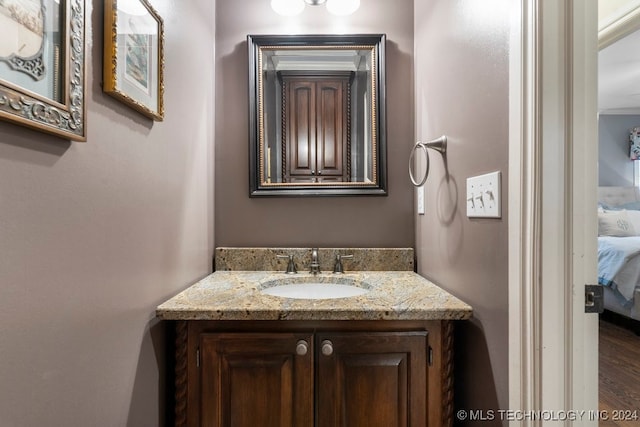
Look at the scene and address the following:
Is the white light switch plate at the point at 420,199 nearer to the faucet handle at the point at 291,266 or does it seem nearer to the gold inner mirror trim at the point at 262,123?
the gold inner mirror trim at the point at 262,123

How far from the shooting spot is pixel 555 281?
64 cm

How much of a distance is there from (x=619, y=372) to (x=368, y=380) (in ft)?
6.35

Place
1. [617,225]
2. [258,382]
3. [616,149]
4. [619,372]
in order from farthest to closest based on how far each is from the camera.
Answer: [616,149] < [617,225] < [619,372] < [258,382]

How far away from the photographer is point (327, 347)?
0.90m

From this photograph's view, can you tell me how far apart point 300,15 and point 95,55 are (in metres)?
1.02

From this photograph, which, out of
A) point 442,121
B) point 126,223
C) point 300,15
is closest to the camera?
point 126,223

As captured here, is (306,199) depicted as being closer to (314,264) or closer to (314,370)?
(314,264)

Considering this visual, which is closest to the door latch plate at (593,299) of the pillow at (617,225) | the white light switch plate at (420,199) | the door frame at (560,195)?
the door frame at (560,195)

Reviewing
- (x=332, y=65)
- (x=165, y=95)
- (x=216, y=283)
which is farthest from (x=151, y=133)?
(x=332, y=65)

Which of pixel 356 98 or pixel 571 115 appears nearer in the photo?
pixel 571 115

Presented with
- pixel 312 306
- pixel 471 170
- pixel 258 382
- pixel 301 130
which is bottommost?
pixel 258 382

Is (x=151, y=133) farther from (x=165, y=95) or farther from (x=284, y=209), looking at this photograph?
(x=284, y=209)

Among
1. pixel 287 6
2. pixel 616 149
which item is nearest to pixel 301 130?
pixel 287 6

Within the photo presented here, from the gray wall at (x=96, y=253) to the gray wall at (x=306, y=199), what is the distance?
0.30 metres
